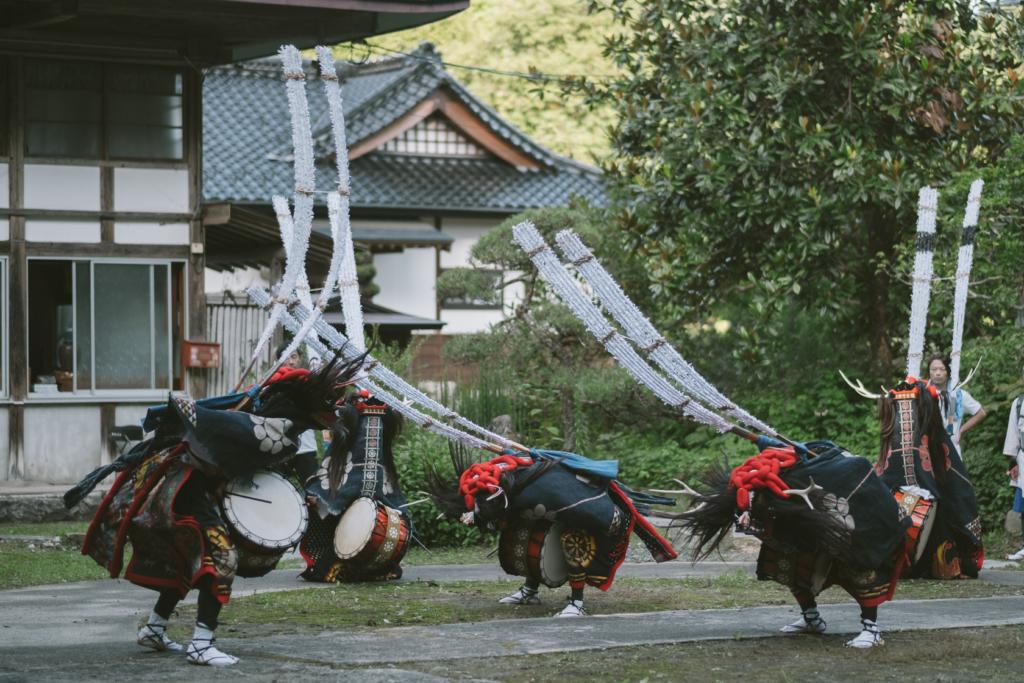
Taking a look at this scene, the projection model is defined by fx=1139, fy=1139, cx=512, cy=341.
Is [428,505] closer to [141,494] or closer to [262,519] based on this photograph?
[262,519]

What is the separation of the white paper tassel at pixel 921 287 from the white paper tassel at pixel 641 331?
7.02 feet

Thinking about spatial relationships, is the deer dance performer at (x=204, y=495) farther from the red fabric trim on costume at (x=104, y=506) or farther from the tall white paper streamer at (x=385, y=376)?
the tall white paper streamer at (x=385, y=376)

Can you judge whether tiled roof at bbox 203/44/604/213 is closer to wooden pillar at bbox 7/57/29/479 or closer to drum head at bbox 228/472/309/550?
wooden pillar at bbox 7/57/29/479

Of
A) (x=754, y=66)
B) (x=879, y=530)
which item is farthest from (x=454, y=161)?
(x=879, y=530)

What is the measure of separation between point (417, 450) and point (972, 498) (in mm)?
5005

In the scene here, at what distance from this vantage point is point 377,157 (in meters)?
21.2

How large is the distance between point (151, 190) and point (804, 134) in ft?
24.5

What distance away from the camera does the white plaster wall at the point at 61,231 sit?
41.7 ft

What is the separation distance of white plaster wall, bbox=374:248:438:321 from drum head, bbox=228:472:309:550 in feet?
48.2

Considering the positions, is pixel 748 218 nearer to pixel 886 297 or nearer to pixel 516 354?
pixel 886 297

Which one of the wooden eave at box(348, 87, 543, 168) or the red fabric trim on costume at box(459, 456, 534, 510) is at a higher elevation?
the wooden eave at box(348, 87, 543, 168)

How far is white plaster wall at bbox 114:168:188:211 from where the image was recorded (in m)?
13.1

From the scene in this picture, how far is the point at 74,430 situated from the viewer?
12.9 m

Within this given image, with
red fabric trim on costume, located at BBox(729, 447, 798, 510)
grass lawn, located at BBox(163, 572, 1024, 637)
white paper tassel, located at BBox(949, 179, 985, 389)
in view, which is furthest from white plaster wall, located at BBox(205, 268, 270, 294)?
red fabric trim on costume, located at BBox(729, 447, 798, 510)
